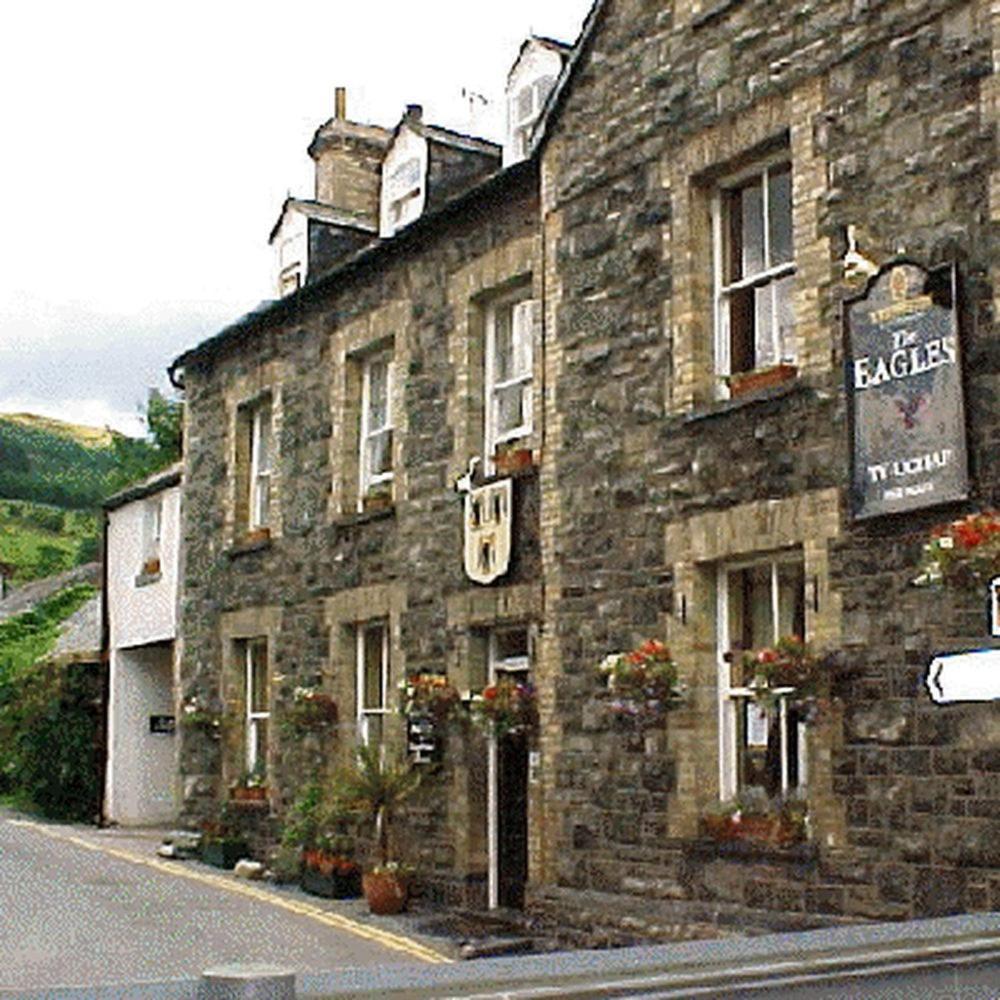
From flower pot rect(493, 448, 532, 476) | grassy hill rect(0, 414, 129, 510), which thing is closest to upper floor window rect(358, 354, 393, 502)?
flower pot rect(493, 448, 532, 476)

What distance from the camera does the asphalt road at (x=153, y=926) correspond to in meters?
11.5

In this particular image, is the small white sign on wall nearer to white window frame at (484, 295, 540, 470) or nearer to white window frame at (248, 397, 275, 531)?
white window frame at (484, 295, 540, 470)

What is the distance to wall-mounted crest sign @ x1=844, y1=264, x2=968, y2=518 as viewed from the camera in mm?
9672

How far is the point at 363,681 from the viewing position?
16.8 metres

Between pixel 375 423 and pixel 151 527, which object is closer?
pixel 375 423

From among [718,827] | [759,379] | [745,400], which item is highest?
[759,379]

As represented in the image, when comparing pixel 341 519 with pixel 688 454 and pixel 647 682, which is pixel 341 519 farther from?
pixel 647 682

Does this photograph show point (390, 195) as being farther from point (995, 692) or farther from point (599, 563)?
point (995, 692)

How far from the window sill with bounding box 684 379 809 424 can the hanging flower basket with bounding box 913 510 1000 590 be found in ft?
6.26

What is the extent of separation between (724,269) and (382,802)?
6.06 metres

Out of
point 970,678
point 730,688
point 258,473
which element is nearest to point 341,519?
point 258,473

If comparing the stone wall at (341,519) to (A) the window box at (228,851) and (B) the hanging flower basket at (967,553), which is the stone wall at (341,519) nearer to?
(A) the window box at (228,851)

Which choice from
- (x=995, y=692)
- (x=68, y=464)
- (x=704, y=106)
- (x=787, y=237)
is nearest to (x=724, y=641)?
(x=787, y=237)

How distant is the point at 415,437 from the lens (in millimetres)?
15734
